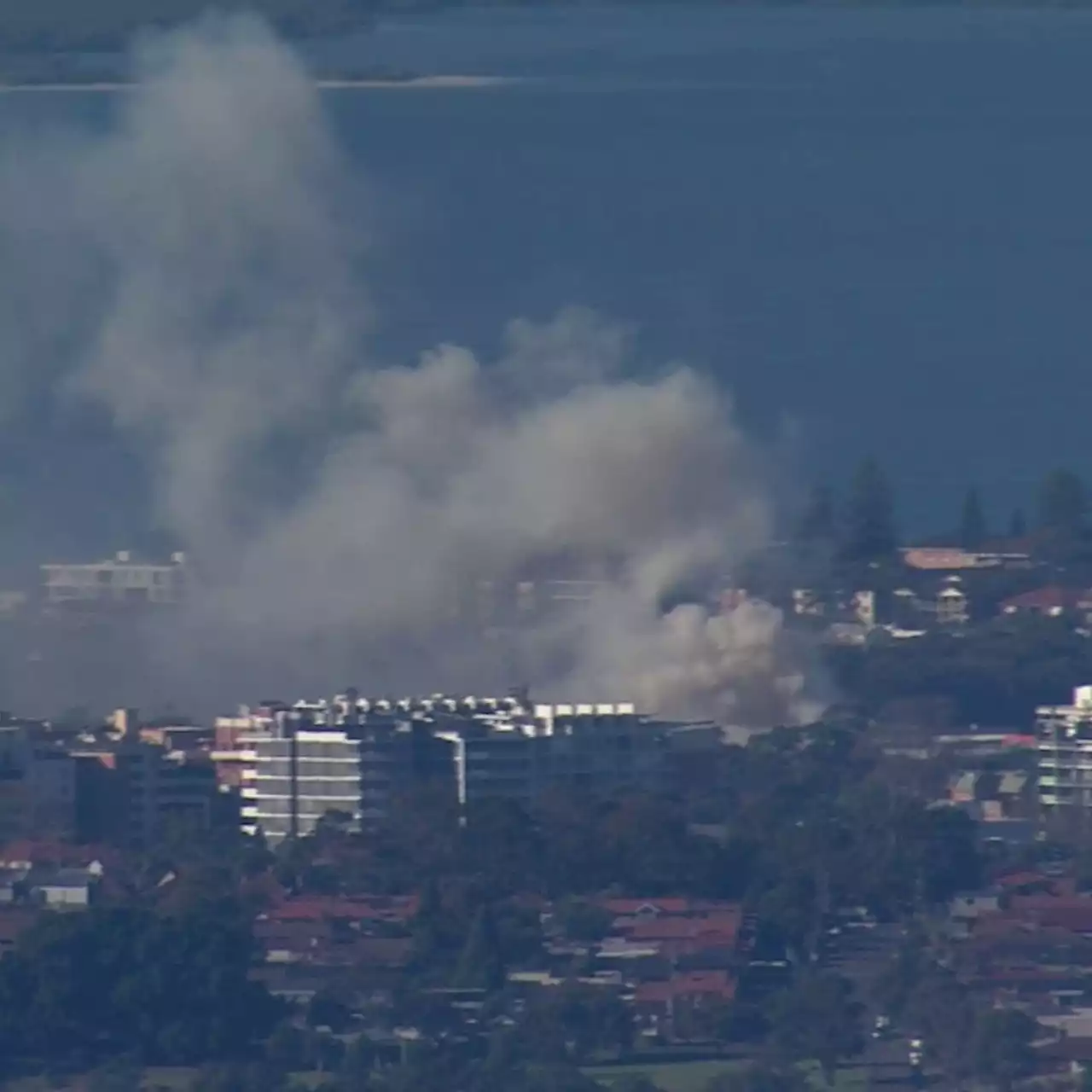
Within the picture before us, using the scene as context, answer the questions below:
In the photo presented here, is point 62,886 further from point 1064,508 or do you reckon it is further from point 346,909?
point 1064,508

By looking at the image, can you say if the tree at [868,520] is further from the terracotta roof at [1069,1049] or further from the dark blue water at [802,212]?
the terracotta roof at [1069,1049]

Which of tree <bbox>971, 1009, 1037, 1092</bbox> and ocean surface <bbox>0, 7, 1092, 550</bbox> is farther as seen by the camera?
ocean surface <bbox>0, 7, 1092, 550</bbox>

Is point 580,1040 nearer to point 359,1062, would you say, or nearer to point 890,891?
point 359,1062

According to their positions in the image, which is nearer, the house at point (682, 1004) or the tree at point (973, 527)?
the house at point (682, 1004)

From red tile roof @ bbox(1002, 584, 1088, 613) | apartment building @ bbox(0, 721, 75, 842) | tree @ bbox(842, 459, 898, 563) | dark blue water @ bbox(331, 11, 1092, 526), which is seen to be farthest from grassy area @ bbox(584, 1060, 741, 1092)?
dark blue water @ bbox(331, 11, 1092, 526)

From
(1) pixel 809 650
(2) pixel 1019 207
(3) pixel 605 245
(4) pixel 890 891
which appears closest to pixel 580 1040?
(4) pixel 890 891

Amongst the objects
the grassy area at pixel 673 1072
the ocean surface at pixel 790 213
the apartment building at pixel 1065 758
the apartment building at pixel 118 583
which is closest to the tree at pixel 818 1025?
the grassy area at pixel 673 1072

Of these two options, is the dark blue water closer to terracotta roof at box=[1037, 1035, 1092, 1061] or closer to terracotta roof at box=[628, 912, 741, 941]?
terracotta roof at box=[628, 912, 741, 941]
